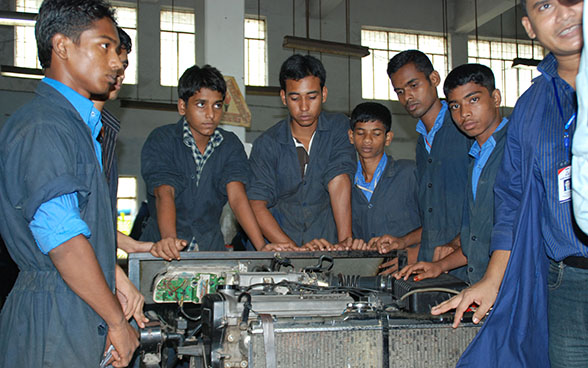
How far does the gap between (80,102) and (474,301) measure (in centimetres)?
139

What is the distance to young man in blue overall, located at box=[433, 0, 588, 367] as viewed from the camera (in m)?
1.45

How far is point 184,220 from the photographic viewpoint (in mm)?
2920

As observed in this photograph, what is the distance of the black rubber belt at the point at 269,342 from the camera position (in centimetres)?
129

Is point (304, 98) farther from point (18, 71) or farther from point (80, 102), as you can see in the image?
Result: point (18, 71)

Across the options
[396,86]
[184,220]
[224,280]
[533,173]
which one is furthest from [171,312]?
[396,86]

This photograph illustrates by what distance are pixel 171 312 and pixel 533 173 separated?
161 cm

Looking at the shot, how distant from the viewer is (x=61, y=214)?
1436 millimetres

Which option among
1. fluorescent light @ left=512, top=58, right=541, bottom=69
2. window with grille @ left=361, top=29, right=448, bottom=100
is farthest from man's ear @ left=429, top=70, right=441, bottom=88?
window with grille @ left=361, top=29, right=448, bottom=100

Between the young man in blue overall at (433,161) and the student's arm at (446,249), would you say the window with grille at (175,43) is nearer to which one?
the young man in blue overall at (433,161)

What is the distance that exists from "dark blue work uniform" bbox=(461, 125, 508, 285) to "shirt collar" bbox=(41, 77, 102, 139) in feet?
5.26

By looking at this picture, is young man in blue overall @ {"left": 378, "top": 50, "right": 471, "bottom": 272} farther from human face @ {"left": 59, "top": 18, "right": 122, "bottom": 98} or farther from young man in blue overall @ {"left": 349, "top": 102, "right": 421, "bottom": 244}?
human face @ {"left": 59, "top": 18, "right": 122, "bottom": 98}

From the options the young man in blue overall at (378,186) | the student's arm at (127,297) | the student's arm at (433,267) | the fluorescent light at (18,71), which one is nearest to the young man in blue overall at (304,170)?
the young man in blue overall at (378,186)

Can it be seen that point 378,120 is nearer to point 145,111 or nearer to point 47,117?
point 47,117

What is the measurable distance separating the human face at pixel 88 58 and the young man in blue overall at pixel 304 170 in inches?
53.5
